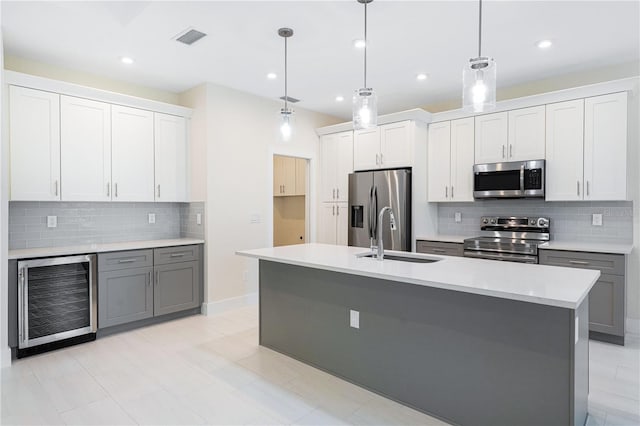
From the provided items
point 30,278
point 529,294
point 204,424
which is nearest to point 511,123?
point 529,294

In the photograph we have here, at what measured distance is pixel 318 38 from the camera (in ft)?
10.5

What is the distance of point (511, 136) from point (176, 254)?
3984 mm

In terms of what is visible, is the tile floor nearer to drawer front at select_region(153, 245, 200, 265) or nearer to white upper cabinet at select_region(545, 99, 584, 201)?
drawer front at select_region(153, 245, 200, 265)

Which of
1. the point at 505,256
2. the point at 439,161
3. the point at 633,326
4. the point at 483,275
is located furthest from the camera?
the point at 439,161

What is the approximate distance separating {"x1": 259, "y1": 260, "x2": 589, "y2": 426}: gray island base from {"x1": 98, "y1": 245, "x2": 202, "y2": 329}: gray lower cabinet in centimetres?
171

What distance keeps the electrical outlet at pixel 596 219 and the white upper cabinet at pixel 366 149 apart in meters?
2.45

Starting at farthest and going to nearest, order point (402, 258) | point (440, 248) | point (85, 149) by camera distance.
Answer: point (440, 248) → point (85, 149) → point (402, 258)

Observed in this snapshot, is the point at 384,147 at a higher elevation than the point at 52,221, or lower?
higher

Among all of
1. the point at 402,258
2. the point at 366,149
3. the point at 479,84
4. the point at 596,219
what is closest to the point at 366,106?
the point at 479,84

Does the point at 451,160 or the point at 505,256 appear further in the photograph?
the point at 451,160

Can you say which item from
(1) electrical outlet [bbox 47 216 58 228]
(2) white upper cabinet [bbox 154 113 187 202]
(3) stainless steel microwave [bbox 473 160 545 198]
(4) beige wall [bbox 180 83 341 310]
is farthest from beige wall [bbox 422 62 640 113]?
(1) electrical outlet [bbox 47 216 58 228]

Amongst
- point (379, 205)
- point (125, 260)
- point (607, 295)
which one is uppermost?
point (379, 205)

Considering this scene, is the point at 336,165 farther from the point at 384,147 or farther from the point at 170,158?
the point at 170,158

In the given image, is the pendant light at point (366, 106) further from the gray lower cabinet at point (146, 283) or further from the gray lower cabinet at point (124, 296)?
the gray lower cabinet at point (124, 296)
